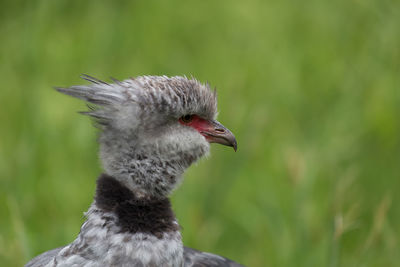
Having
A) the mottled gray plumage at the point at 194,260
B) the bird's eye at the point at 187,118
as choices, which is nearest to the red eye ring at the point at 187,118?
the bird's eye at the point at 187,118

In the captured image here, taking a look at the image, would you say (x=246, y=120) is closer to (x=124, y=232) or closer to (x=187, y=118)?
(x=187, y=118)

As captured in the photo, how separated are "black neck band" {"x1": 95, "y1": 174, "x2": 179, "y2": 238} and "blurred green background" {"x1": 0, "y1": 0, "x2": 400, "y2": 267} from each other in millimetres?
560

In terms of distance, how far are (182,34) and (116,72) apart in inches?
31.8

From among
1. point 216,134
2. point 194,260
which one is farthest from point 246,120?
point 216,134

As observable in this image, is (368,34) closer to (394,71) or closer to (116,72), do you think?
(394,71)

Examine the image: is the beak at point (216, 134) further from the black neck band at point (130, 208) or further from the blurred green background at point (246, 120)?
the blurred green background at point (246, 120)

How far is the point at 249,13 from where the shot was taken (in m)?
4.75

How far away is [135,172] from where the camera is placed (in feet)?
5.48

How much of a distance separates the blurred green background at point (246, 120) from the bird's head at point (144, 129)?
564mm

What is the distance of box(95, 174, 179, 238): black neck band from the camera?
1653mm

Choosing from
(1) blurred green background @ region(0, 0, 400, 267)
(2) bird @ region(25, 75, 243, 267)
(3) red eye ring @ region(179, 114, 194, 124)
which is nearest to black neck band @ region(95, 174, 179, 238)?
(2) bird @ region(25, 75, 243, 267)

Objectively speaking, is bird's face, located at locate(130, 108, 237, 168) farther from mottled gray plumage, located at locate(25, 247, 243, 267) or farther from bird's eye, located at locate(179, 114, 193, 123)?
mottled gray plumage, located at locate(25, 247, 243, 267)

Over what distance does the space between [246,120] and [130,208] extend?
1.87 m

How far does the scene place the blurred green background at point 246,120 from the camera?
271cm
